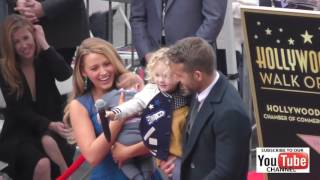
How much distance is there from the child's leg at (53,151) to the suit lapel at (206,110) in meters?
1.75

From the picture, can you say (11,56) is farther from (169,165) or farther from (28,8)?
(169,165)

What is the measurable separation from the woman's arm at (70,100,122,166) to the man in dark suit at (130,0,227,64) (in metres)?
0.87

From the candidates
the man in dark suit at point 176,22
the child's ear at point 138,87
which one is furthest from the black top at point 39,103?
the child's ear at point 138,87

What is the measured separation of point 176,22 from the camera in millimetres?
5340

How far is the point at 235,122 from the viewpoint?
12.1 feet

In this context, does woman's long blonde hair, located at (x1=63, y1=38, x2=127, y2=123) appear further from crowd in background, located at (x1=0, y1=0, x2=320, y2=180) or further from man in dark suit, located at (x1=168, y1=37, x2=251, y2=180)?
man in dark suit, located at (x1=168, y1=37, x2=251, y2=180)

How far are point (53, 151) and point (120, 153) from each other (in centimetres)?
123

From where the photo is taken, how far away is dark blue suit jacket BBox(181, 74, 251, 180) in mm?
3670

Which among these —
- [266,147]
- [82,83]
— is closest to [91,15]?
[82,83]

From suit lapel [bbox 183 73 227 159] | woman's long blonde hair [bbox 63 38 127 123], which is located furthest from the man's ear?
woman's long blonde hair [bbox 63 38 127 123]

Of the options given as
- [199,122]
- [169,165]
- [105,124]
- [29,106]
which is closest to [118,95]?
[105,124]

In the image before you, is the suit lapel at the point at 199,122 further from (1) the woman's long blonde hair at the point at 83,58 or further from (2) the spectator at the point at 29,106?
(2) the spectator at the point at 29,106

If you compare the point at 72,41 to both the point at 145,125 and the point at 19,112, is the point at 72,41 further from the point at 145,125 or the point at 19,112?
the point at 145,125

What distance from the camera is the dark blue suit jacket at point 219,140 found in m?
3.67
